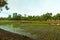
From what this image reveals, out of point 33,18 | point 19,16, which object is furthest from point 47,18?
point 19,16

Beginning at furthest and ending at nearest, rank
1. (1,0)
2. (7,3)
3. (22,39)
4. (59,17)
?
(59,17) → (7,3) → (1,0) → (22,39)

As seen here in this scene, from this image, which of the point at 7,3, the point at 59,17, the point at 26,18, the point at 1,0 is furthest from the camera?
the point at 26,18

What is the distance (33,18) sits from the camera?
5172 inches

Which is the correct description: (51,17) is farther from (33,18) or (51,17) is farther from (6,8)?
(6,8)

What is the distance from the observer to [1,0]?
903 inches

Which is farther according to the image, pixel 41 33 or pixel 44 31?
pixel 44 31

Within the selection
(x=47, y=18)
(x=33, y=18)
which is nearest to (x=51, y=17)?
(x=47, y=18)

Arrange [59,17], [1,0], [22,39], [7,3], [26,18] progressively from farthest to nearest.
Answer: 1. [26,18]
2. [59,17]
3. [7,3]
4. [1,0]
5. [22,39]

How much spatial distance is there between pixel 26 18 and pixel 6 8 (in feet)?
341

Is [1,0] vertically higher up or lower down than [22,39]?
higher up

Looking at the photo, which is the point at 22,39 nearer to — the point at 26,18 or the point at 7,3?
the point at 7,3

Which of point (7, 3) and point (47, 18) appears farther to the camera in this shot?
point (47, 18)

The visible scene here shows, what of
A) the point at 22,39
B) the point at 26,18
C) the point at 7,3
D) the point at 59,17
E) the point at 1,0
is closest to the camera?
the point at 22,39

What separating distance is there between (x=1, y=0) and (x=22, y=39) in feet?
29.1
